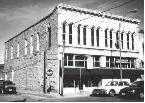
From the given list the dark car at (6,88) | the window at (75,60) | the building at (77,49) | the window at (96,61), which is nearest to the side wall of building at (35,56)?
the building at (77,49)

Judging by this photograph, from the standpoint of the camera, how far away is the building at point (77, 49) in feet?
85.5

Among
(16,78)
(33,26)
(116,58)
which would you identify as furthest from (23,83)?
(116,58)

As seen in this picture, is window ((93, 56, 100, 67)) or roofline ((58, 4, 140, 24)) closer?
roofline ((58, 4, 140, 24))

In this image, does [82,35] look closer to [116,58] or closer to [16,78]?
[116,58]

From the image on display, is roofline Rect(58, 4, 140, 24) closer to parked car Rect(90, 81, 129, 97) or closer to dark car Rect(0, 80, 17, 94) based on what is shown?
parked car Rect(90, 81, 129, 97)

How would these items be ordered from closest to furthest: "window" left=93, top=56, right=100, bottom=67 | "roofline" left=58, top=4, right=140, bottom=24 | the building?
1. the building
2. "roofline" left=58, top=4, right=140, bottom=24
3. "window" left=93, top=56, right=100, bottom=67

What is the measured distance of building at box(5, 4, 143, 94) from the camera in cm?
2606

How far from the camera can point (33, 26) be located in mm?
32594

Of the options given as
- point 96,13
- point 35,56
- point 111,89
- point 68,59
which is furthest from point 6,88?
point 96,13

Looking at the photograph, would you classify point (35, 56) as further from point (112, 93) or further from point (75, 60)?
point (112, 93)

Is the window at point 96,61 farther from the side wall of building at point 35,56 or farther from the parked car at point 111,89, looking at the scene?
the parked car at point 111,89

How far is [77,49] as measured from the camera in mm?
26906

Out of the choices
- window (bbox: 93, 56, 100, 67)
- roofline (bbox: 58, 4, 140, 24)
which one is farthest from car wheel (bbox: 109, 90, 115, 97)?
roofline (bbox: 58, 4, 140, 24)

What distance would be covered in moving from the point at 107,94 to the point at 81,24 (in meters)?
9.85
